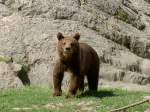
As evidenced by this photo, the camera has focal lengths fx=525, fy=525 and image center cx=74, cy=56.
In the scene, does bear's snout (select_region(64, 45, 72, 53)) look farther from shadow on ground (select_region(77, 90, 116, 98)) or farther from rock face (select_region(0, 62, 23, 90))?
rock face (select_region(0, 62, 23, 90))

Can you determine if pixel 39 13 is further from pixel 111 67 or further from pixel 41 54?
pixel 111 67

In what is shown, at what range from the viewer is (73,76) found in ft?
40.8

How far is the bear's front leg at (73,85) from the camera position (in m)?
12.2

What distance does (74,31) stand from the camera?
62.4 feet

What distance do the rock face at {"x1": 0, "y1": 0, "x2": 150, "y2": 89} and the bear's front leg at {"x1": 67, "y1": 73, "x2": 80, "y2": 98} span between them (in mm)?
4736

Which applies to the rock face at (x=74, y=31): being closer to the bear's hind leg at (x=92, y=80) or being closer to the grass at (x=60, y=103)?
the bear's hind leg at (x=92, y=80)

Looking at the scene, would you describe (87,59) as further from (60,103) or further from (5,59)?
(5,59)

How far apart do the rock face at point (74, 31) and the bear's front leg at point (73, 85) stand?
4.74 meters

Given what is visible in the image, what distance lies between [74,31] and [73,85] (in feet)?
22.6

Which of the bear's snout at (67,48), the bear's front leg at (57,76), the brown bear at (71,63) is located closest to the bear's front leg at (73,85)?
the brown bear at (71,63)

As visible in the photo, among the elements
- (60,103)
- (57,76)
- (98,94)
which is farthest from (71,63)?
(60,103)

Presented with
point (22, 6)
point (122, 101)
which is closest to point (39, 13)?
point (22, 6)

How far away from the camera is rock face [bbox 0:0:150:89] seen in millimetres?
17984

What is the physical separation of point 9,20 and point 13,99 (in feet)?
24.0
